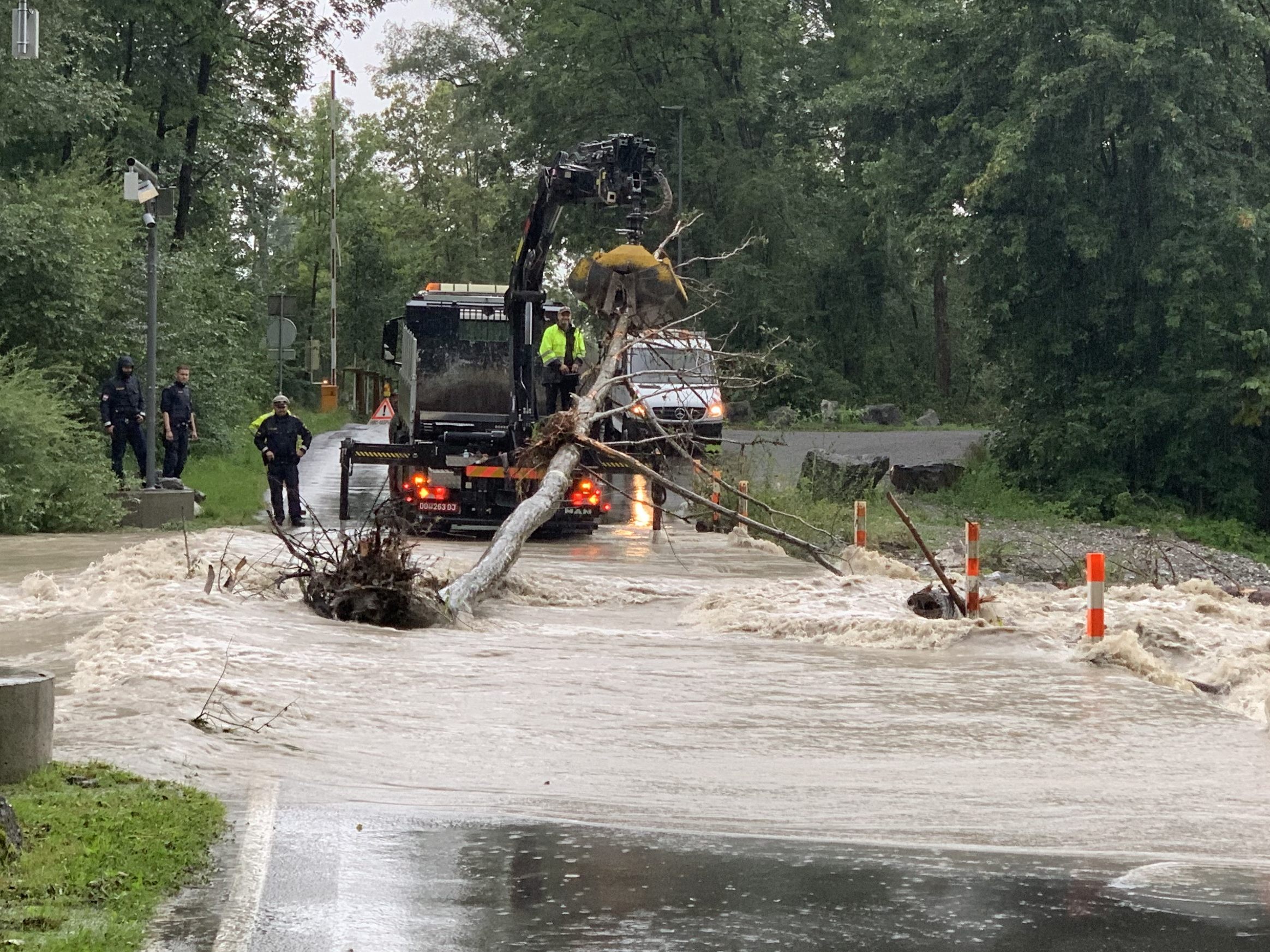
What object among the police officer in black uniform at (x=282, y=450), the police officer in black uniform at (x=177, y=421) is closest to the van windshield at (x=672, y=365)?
the police officer in black uniform at (x=282, y=450)

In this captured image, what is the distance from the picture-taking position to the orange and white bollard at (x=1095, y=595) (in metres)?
13.2

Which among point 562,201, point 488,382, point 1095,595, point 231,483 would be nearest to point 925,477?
point 231,483

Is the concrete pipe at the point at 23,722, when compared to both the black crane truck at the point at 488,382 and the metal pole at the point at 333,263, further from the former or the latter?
the metal pole at the point at 333,263

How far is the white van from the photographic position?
19734mm

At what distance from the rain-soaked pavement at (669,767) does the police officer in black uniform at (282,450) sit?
187 inches

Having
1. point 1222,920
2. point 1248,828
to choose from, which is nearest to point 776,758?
point 1248,828

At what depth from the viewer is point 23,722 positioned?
748 cm

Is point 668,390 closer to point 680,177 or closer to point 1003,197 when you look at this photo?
point 1003,197

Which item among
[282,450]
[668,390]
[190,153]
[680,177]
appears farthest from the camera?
[680,177]

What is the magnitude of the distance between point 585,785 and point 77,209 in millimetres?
20760

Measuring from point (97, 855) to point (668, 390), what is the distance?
588 inches

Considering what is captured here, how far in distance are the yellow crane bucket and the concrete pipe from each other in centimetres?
1182

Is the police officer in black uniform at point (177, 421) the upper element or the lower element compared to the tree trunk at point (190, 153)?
lower

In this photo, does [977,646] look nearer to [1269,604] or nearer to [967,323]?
[1269,604]
